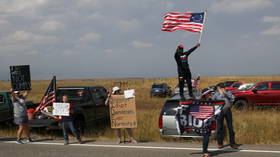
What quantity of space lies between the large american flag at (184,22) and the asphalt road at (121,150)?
411cm

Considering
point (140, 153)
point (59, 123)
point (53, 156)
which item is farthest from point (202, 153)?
point (59, 123)

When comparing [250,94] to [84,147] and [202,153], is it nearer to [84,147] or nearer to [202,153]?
[202,153]

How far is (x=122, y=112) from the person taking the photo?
8398 millimetres

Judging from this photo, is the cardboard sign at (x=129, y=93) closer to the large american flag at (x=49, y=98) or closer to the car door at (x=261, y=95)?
the large american flag at (x=49, y=98)

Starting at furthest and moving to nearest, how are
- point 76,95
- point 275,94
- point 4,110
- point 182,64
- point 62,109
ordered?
point 275,94 → point 76,95 → point 4,110 → point 182,64 → point 62,109

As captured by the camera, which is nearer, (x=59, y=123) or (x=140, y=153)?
(x=140, y=153)

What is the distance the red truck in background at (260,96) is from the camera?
1429cm

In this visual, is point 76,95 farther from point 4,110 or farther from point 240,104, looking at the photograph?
point 240,104

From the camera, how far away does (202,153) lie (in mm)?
6805

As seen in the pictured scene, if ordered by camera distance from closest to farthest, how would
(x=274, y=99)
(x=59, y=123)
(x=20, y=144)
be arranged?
(x=20, y=144) < (x=59, y=123) < (x=274, y=99)

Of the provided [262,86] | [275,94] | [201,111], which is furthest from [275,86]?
[201,111]

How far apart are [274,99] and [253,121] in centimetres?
445

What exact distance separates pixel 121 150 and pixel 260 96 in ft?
32.2

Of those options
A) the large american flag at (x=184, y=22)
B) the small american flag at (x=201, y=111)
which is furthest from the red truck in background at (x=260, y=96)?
the small american flag at (x=201, y=111)
